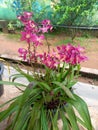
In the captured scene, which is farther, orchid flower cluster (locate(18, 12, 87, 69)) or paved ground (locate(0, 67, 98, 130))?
paved ground (locate(0, 67, 98, 130))

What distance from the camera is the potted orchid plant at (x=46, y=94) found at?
5.96ft

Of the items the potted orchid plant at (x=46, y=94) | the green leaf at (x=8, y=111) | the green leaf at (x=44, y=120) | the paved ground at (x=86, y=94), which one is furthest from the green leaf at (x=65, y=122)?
the paved ground at (x=86, y=94)

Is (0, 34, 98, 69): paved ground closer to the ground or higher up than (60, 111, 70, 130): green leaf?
higher up

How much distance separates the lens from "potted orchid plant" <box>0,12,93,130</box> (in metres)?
1.82

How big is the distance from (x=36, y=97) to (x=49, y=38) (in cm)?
348

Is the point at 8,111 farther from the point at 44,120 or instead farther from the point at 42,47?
the point at 42,47

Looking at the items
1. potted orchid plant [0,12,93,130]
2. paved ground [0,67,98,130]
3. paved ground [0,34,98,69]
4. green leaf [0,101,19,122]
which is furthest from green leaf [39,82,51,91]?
paved ground [0,34,98,69]

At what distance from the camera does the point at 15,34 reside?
5.61m

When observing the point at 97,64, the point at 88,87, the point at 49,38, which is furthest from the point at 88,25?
the point at 88,87

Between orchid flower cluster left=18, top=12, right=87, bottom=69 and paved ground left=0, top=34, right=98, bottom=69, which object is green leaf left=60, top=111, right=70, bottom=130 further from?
paved ground left=0, top=34, right=98, bottom=69

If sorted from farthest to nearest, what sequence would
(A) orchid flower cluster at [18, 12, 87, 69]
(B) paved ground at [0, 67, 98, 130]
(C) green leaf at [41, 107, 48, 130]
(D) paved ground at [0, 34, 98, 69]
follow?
(D) paved ground at [0, 34, 98, 69], (B) paved ground at [0, 67, 98, 130], (C) green leaf at [41, 107, 48, 130], (A) orchid flower cluster at [18, 12, 87, 69]

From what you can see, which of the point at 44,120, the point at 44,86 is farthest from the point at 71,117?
the point at 44,86

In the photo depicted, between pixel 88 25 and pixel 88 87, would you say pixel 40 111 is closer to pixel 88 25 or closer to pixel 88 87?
pixel 88 87

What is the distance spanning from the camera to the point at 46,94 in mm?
1995
